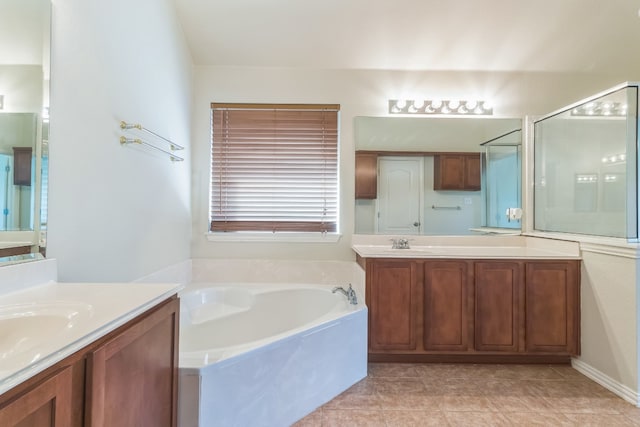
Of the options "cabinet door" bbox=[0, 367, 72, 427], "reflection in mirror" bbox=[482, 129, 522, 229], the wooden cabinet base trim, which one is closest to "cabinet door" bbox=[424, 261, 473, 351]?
the wooden cabinet base trim

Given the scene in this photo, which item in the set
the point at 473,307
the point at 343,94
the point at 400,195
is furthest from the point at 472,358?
the point at 343,94

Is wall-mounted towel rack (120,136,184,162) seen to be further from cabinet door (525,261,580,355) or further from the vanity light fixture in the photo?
cabinet door (525,261,580,355)

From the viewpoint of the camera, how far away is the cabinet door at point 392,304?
2.19 m

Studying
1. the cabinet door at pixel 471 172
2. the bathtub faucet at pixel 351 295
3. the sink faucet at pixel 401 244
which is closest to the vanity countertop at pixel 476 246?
the sink faucet at pixel 401 244

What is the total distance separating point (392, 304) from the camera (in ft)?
7.22

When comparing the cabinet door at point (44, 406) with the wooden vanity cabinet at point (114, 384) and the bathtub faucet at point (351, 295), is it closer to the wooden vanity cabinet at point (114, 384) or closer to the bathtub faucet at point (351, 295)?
the wooden vanity cabinet at point (114, 384)

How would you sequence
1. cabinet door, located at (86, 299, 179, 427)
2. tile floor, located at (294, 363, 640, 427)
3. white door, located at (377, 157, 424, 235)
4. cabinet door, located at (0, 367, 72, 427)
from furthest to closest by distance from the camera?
white door, located at (377, 157, 424, 235) → tile floor, located at (294, 363, 640, 427) → cabinet door, located at (86, 299, 179, 427) → cabinet door, located at (0, 367, 72, 427)

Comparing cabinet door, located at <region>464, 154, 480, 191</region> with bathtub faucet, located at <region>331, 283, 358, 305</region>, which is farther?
cabinet door, located at <region>464, 154, 480, 191</region>

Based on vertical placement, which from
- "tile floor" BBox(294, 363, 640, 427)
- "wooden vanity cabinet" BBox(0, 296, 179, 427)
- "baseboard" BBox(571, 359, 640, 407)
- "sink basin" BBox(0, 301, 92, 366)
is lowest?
"tile floor" BBox(294, 363, 640, 427)

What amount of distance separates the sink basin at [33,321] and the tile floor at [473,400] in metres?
1.22

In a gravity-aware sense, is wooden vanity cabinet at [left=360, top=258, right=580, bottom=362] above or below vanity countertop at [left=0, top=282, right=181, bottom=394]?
below

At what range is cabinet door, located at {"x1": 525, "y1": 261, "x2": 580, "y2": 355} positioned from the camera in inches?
86.7

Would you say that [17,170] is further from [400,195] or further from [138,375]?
[400,195]

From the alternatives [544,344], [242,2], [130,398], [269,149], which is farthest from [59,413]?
[544,344]
